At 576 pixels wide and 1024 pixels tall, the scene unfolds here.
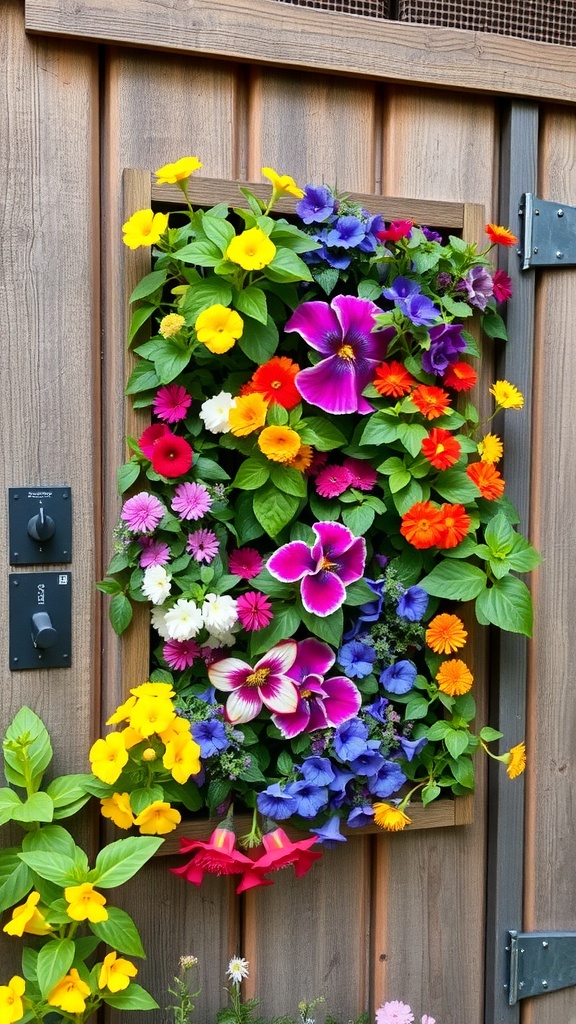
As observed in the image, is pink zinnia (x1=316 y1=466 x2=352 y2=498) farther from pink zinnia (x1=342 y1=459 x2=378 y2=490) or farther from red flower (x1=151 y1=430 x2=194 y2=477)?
red flower (x1=151 y1=430 x2=194 y2=477)

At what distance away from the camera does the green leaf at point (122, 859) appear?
3.66 ft

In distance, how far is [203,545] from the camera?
1.22m

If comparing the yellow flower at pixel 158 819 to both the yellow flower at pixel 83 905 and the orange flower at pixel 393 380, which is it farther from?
the orange flower at pixel 393 380

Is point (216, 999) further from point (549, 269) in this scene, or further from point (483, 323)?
point (549, 269)

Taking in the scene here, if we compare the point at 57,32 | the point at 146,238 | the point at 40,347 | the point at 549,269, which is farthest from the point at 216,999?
the point at 57,32

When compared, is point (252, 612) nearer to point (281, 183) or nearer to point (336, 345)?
point (336, 345)

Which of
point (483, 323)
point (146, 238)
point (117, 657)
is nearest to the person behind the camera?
point (146, 238)

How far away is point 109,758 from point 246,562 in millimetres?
332

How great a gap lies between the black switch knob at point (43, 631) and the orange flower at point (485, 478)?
2.18 feet

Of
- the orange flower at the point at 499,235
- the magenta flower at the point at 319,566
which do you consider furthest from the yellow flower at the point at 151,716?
the orange flower at the point at 499,235

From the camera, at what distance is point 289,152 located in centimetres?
131

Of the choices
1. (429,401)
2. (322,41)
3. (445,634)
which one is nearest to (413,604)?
(445,634)

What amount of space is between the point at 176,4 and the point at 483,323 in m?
0.66

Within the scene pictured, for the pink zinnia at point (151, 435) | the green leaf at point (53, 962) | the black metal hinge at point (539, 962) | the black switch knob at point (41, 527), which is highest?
the pink zinnia at point (151, 435)
